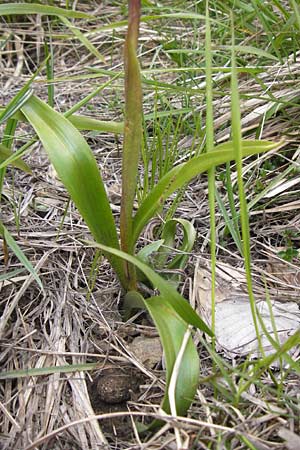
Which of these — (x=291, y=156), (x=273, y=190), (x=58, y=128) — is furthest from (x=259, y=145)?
(x=291, y=156)

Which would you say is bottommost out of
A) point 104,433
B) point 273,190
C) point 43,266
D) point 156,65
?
point 104,433

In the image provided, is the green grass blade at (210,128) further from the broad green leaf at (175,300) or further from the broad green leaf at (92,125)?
the broad green leaf at (92,125)

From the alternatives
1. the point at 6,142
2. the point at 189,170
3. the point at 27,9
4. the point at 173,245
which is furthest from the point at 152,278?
the point at 27,9

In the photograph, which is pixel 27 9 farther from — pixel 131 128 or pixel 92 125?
pixel 131 128

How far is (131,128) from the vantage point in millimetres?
1021

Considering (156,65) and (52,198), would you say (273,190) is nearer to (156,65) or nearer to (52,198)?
(52,198)

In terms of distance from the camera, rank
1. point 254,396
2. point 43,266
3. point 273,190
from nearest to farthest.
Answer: point 254,396
point 43,266
point 273,190

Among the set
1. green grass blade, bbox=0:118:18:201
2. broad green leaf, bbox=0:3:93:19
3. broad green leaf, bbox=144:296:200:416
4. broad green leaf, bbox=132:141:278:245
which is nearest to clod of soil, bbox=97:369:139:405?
broad green leaf, bbox=144:296:200:416

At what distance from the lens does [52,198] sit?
150 centimetres

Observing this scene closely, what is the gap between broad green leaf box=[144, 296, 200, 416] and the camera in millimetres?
917

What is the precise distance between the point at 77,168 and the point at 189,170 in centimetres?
19

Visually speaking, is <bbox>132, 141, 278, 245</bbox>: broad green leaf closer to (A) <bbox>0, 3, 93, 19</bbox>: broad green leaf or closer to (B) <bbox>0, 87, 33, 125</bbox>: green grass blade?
(B) <bbox>0, 87, 33, 125</bbox>: green grass blade

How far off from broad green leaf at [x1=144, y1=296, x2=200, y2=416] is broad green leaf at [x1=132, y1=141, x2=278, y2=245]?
0.57 feet

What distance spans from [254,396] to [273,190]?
594 mm
